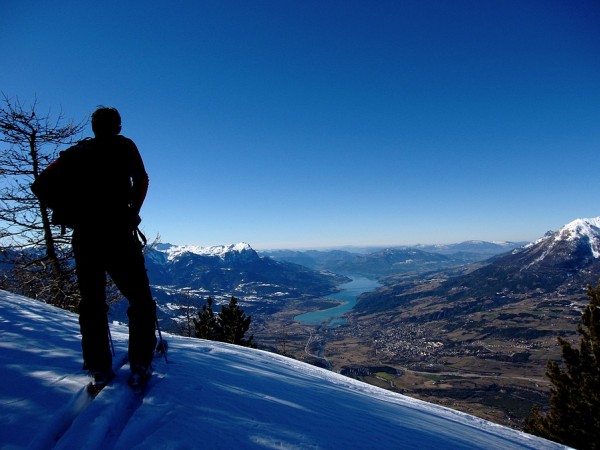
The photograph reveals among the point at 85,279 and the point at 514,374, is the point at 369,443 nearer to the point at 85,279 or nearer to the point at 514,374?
the point at 85,279

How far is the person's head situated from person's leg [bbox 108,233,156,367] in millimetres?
1172

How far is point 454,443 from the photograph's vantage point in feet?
13.1

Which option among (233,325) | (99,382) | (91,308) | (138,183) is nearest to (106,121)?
(138,183)

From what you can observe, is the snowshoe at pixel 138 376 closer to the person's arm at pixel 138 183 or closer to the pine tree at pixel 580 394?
the person's arm at pixel 138 183

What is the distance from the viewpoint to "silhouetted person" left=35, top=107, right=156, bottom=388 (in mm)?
3215

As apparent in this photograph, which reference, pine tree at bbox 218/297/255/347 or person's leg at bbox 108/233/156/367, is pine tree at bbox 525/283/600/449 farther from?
person's leg at bbox 108/233/156/367

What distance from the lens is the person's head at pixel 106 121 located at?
3465 mm

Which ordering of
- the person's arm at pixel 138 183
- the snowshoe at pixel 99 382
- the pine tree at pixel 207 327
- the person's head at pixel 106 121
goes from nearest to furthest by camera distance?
the snowshoe at pixel 99 382 < the person's head at pixel 106 121 < the person's arm at pixel 138 183 < the pine tree at pixel 207 327

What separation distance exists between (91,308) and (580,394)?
74.3 ft

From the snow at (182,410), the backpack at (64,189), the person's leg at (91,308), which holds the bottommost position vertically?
the snow at (182,410)

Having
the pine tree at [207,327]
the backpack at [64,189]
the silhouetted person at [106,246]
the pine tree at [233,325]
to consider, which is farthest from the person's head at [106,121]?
the pine tree at [207,327]

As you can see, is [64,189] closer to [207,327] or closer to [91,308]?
[91,308]

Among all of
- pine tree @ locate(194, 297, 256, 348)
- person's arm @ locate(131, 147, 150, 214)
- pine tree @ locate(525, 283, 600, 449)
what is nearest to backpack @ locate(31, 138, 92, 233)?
person's arm @ locate(131, 147, 150, 214)

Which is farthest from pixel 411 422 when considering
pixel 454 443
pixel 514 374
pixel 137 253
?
pixel 514 374
